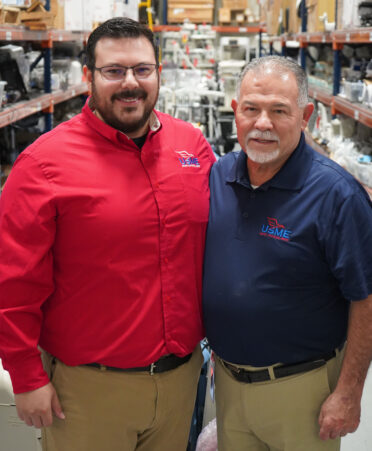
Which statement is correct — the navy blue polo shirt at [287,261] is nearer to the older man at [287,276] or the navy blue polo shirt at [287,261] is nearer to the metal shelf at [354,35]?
the older man at [287,276]

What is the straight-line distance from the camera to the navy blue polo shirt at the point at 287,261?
5.09 feet

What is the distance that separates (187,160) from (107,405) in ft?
2.55

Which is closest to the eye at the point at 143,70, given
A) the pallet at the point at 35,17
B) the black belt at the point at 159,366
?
the black belt at the point at 159,366

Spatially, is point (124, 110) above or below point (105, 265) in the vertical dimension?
above

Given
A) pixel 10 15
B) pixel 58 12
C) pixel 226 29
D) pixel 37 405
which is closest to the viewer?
pixel 37 405

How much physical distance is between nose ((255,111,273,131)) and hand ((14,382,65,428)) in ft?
3.08

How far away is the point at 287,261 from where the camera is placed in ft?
5.27

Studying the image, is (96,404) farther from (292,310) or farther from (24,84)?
(24,84)

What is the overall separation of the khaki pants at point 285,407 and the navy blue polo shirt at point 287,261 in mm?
74

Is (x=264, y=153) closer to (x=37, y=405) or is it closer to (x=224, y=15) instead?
(x=37, y=405)

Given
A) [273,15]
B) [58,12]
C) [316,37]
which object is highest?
[273,15]

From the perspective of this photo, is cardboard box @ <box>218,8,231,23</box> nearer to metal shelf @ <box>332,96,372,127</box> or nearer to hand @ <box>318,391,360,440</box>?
metal shelf @ <box>332,96,372,127</box>

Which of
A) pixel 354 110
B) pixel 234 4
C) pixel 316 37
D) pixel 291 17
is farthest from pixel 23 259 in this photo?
pixel 234 4

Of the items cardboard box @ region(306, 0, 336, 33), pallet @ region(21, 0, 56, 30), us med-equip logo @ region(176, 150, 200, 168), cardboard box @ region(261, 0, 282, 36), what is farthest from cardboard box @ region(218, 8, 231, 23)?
us med-equip logo @ region(176, 150, 200, 168)
